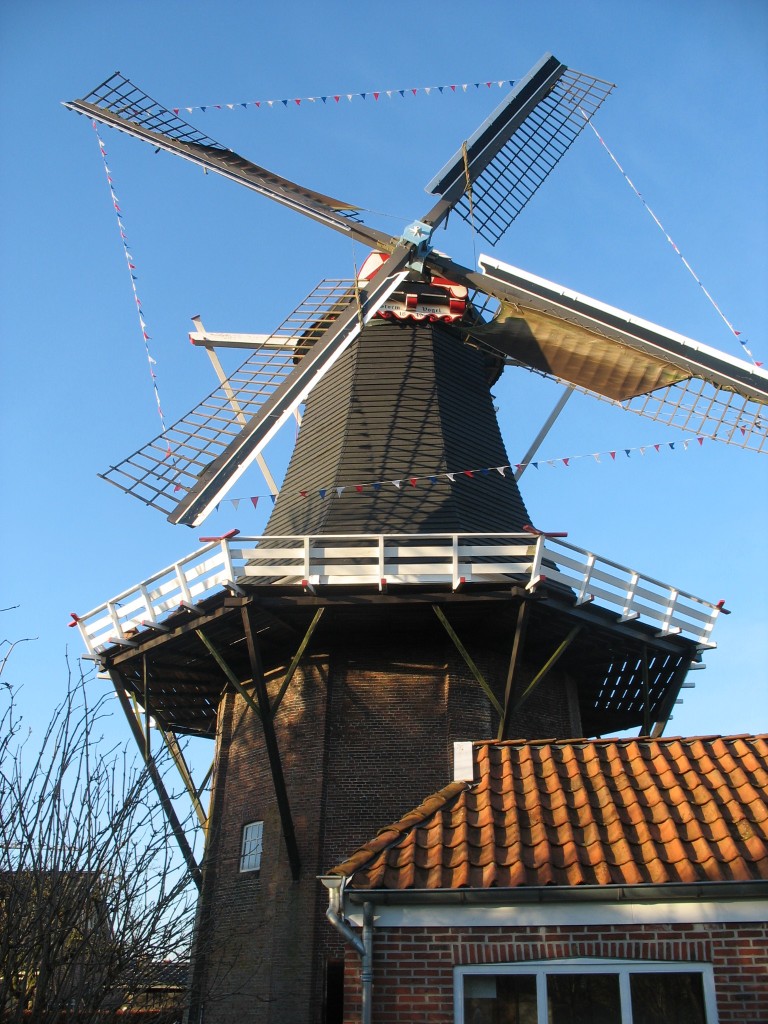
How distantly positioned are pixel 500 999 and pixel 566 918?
1.95ft

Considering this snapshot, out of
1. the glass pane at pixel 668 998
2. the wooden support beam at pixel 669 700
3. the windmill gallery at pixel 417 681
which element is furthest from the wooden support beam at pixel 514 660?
the glass pane at pixel 668 998

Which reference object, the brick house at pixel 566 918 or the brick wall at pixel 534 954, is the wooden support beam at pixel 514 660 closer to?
the brick house at pixel 566 918

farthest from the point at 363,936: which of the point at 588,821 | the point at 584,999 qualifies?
the point at 588,821

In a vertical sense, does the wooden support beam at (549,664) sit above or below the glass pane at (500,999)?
above

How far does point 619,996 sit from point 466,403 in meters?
9.21

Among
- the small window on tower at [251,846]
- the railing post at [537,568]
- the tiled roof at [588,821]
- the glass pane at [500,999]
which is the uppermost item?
the railing post at [537,568]

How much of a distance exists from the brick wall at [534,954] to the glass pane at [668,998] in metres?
0.11

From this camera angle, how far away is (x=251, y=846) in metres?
11.5

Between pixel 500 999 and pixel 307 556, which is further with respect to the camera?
pixel 307 556

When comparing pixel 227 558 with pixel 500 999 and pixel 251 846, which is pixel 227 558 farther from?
pixel 500 999

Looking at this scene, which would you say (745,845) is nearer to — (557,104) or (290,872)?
(290,872)

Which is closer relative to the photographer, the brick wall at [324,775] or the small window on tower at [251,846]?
the brick wall at [324,775]

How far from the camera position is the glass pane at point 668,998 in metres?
5.54

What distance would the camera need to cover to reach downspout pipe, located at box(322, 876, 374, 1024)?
572 centimetres
